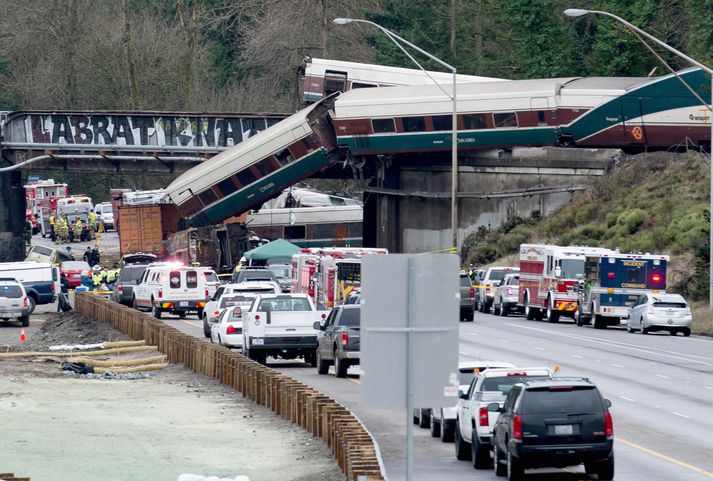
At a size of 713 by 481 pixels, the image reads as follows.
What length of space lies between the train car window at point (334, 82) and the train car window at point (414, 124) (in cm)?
514

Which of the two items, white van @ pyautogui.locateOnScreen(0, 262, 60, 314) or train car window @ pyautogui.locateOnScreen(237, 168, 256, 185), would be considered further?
train car window @ pyautogui.locateOnScreen(237, 168, 256, 185)

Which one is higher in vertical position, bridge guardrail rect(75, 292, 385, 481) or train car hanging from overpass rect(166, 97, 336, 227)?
train car hanging from overpass rect(166, 97, 336, 227)

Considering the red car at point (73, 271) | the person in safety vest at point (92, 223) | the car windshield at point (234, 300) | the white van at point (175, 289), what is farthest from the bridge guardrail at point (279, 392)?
the person in safety vest at point (92, 223)

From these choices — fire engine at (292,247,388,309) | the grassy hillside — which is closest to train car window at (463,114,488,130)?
the grassy hillside

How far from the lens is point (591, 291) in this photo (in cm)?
4797

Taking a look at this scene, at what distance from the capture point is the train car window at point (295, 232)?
263 feet

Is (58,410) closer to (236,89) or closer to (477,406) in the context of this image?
(477,406)

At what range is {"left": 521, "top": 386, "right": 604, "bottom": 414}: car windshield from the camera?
56.0 ft

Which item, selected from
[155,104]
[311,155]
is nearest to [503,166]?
[311,155]

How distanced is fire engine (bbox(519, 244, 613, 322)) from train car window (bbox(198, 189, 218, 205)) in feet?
57.7

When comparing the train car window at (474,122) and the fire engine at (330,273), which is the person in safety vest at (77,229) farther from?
the fire engine at (330,273)

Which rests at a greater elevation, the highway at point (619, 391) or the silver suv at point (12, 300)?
the silver suv at point (12, 300)

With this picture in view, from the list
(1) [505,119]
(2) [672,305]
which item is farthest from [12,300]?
(1) [505,119]

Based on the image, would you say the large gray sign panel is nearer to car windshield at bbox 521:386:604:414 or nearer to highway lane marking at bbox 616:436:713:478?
car windshield at bbox 521:386:604:414
